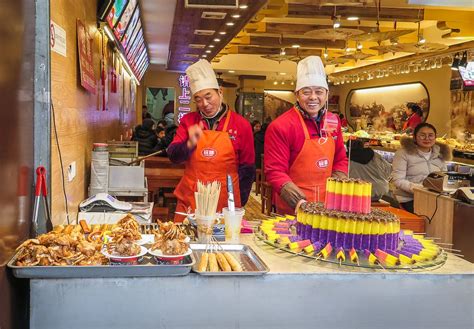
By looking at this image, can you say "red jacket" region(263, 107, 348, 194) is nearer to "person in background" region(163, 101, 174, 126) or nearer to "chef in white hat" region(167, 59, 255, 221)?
"chef in white hat" region(167, 59, 255, 221)

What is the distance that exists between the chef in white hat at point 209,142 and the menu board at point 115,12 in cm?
197

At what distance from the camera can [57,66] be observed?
2.81m

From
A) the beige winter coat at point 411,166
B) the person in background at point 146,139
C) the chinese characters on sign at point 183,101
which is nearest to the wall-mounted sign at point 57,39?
the beige winter coat at point 411,166

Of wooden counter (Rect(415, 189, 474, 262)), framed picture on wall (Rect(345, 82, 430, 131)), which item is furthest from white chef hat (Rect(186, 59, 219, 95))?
framed picture on wall (Rect(345, 82, 430, 131))

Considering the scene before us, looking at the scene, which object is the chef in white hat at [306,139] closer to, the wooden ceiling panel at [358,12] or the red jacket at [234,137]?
the red jacket at [234,137]

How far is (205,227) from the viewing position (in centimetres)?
226

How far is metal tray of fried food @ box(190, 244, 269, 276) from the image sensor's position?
1.83 metres

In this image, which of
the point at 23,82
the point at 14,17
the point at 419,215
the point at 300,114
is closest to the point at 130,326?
the point at 23,82

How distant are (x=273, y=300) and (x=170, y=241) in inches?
18.0

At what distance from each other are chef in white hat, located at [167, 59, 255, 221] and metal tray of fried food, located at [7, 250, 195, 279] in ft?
5.67

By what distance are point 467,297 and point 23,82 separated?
1942mm

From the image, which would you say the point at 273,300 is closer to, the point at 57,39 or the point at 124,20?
the point at 57,39

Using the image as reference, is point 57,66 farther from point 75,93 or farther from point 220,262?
point 220,262

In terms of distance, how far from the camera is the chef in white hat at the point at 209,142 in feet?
11.5
